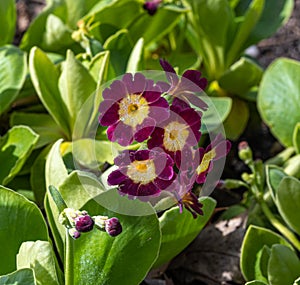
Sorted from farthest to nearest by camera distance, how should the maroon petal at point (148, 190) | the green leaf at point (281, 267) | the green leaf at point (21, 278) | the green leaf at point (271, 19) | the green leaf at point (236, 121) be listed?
the green leaf at point (271, 19) < the green leaf at point (236, 121) < the green leaf at point (281, 267) < the maroon petal at point (148, 190) < the green leaf at point (21, 278)

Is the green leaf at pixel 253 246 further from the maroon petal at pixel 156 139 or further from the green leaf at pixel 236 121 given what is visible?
the green leaf at pixel 236 121

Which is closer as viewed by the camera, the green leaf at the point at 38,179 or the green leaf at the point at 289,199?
the green leaf at the point at 289,199

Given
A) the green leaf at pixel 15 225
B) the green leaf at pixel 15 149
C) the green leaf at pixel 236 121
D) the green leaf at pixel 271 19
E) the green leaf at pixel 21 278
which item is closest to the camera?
the green leaf at pixel 21 278

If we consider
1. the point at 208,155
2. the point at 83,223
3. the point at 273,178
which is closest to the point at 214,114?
the point at 273,178

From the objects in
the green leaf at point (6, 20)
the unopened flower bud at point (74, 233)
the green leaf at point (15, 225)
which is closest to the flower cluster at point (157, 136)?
the unopened flower bud at point (74, 233)

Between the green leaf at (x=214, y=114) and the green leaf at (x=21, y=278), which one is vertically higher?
the green leaf at (x=21, y=278)

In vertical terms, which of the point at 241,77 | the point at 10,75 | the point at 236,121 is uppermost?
the point at 10,75

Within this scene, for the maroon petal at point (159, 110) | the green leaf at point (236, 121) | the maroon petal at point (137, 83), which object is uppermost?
the maroon petal at point (137, 83)

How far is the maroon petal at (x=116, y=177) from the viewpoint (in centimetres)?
A: 114

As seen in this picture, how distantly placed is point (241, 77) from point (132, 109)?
32.7 inches

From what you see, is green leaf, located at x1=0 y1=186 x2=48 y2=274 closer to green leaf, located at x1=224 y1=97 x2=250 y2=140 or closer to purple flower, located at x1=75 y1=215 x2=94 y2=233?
purple flower, located at x1=75 y1=215 x2=94 y2=233

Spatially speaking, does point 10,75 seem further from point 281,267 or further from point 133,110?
point 281,267

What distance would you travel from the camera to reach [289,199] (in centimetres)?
146

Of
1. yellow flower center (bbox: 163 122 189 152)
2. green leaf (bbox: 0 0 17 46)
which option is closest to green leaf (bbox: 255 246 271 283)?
yellow flower center (bbox: 163 122 189 152)
